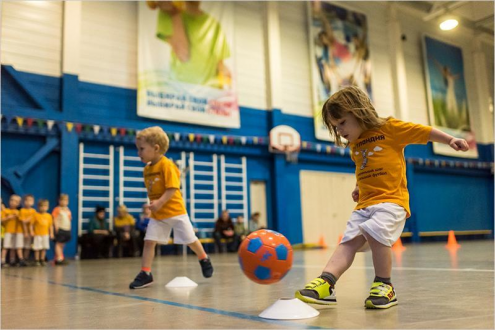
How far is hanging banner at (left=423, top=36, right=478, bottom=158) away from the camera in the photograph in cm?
1830

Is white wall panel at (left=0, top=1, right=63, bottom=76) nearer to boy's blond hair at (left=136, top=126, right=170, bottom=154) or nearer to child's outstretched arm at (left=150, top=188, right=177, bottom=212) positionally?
boy's blond hair at (left=136, top=126, right=170, bottom=154)

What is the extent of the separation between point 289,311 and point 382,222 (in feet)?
2.45

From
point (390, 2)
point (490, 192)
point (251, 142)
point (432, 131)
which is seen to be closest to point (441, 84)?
point (390, 2)

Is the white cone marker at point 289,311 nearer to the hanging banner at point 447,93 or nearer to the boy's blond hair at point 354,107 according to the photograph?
the boy's blond hair at point 354,107

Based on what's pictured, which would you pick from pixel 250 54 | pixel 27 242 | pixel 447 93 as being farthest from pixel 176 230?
pixel 447 93

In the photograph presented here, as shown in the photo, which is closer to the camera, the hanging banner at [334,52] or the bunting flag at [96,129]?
the bunting flag at [96,129]

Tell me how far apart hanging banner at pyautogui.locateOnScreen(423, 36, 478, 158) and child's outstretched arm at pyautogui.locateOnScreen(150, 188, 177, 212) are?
15.8 meters

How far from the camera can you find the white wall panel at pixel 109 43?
11.7 metres

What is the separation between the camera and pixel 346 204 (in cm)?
1550

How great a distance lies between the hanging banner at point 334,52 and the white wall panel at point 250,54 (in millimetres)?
1736

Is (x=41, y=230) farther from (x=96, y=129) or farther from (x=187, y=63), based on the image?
(x=187, y=63)

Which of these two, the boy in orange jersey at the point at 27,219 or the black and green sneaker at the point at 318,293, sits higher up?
the boy in orange jersey at the point at 27,219

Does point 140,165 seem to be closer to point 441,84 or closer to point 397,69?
point 397,69

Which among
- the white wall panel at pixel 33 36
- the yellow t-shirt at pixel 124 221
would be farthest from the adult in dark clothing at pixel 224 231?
the white wall panel at pixel 33 36
